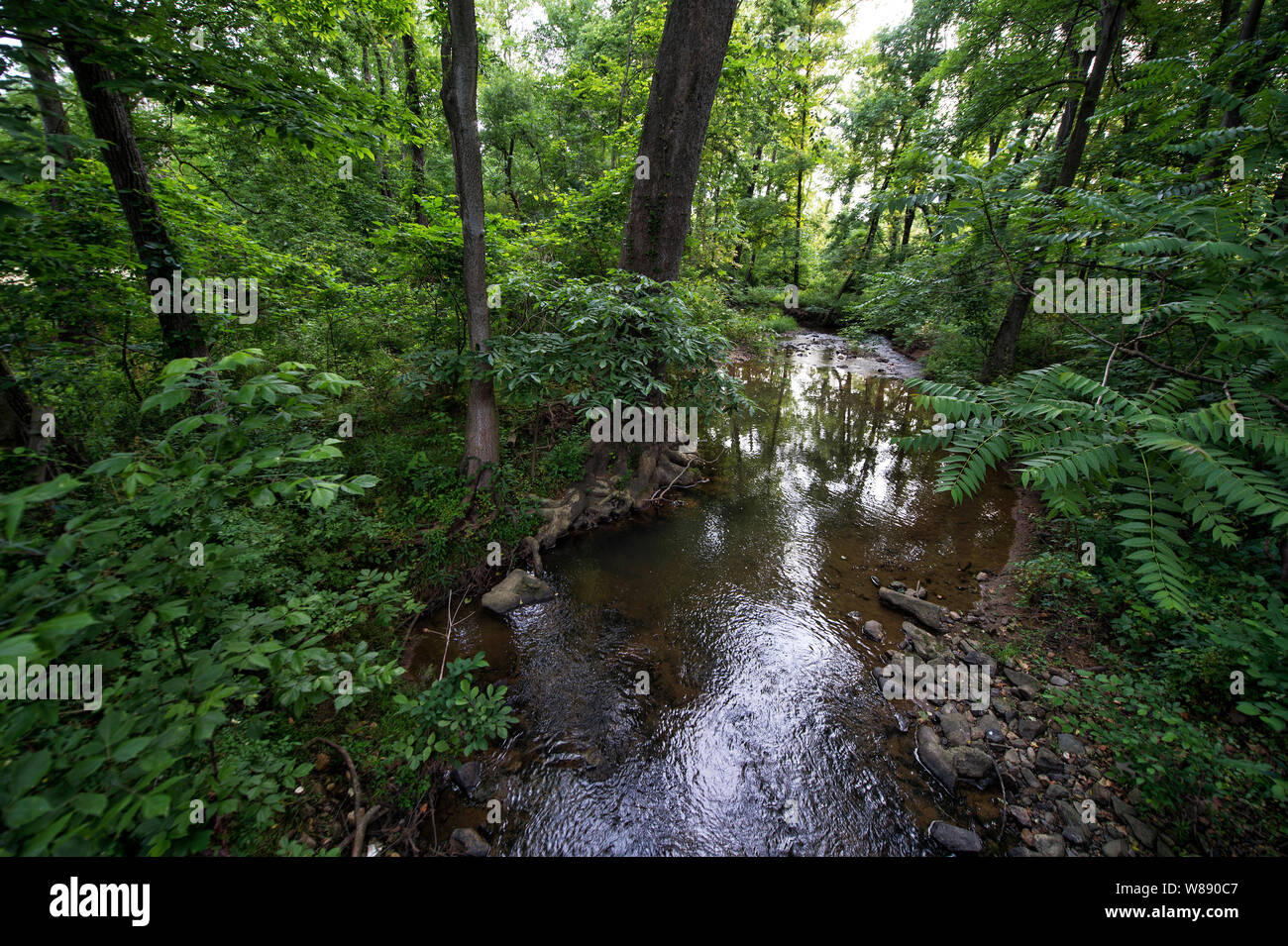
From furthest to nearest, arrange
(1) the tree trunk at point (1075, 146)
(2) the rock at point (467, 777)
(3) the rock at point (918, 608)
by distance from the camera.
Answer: (1) the tree trunk at point (1075, 146) < (3) the rock at point (918, 608) < (2) the rock at point (467, 777)

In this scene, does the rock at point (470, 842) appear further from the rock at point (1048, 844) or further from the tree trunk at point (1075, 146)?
the tree trunk at point (1075, 146)

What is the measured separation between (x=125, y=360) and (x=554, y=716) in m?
6.73

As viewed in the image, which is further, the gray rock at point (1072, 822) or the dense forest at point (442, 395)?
the gray rock at point (1072, 822)

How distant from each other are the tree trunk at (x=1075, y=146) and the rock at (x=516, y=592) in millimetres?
7642

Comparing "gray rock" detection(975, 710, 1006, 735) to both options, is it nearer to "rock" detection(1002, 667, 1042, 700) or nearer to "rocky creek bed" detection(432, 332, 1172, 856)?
"rocky creek bed" detection(432, 332, 1172, 856)

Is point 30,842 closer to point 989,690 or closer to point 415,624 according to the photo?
point 415,624

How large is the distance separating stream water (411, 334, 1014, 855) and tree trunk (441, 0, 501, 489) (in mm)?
2033

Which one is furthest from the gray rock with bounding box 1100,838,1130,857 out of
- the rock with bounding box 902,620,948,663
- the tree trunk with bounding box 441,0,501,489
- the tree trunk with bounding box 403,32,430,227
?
the tree trunk with bounding box 403,32,430,227

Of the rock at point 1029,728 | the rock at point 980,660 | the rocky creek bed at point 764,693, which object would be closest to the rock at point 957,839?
the rocky creek bed at point 764,693

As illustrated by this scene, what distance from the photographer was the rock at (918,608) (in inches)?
199

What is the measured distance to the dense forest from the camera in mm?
1872
